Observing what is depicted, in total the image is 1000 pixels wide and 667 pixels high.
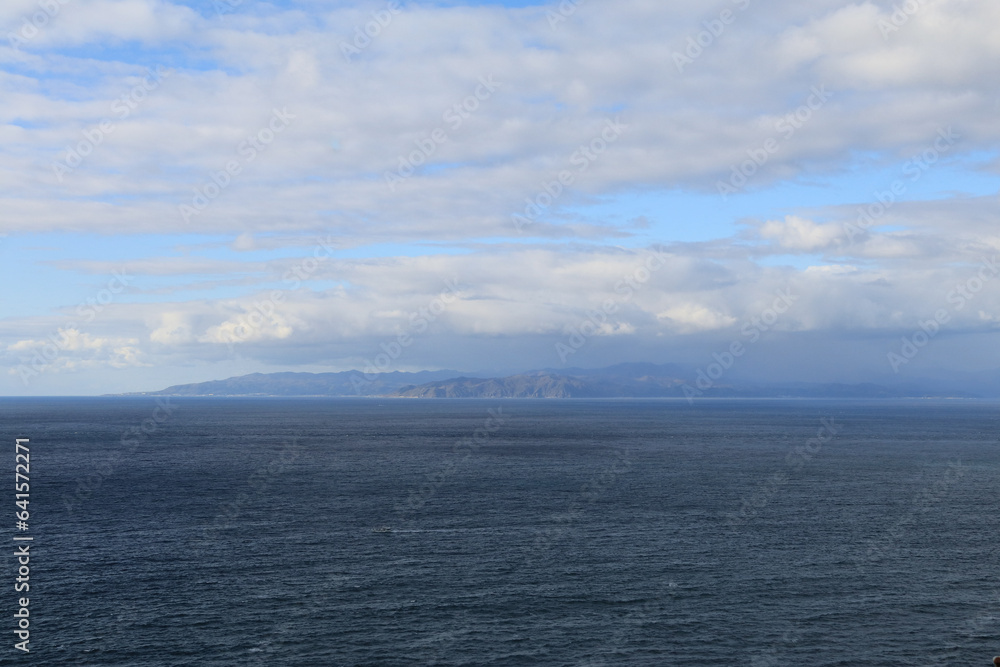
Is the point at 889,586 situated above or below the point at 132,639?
below

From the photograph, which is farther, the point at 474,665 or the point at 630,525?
the point at 630,525

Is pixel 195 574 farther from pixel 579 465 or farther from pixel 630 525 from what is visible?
pixel 579 465

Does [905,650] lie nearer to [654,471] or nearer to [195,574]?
[195,574]

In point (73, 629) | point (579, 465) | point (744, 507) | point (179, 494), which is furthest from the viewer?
point (579, 465)

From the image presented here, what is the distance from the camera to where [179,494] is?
132m

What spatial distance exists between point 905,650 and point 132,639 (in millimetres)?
64770

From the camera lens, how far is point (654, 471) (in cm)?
16588

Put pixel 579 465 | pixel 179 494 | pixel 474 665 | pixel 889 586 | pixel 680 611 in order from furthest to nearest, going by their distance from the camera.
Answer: pixel 579 465
pixel 179 494
pixel 889 586
pixel 680 611
pixel 474 665

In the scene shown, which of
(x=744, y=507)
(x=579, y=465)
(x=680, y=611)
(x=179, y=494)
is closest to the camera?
(x=680, y=611)

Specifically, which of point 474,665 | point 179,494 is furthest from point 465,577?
point 179,494

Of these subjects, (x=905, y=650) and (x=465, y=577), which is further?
(x=465, y=577)

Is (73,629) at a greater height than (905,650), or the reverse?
(73,629)

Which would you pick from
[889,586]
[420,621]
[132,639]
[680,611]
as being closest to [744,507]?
[889,586]

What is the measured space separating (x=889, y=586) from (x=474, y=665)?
46.9 metres
